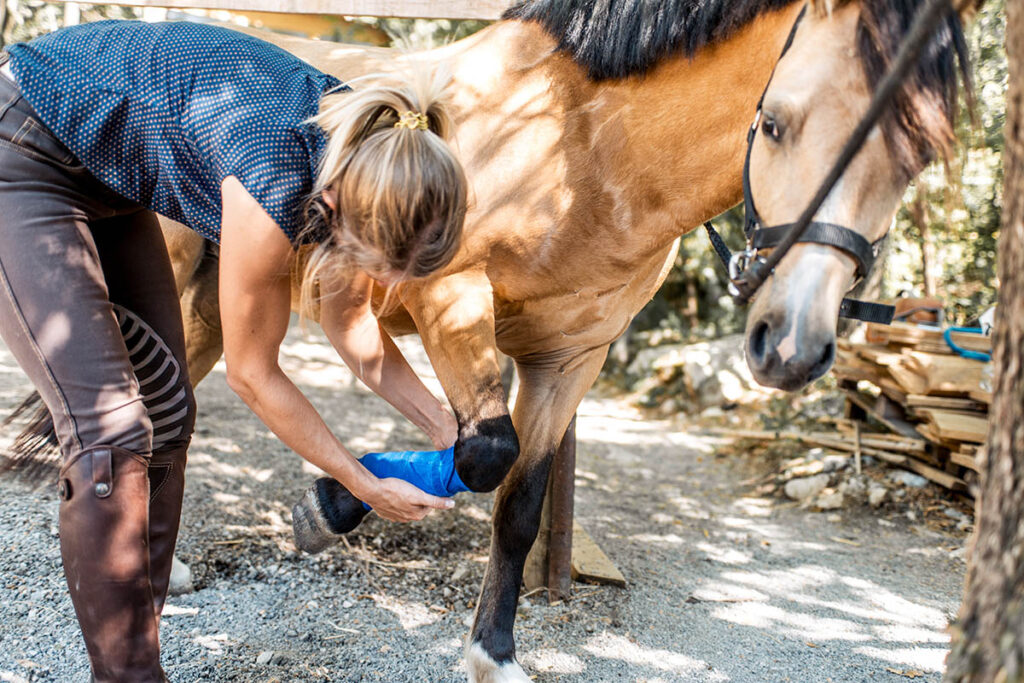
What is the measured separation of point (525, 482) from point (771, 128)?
1.21 meters

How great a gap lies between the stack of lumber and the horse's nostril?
2.70m

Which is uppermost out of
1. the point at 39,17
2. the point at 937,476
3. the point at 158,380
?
the point at 39,17

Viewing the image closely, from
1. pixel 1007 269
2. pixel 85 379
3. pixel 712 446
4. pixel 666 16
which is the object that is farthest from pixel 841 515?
pixel 85 379

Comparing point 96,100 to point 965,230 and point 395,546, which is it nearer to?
point 395,546


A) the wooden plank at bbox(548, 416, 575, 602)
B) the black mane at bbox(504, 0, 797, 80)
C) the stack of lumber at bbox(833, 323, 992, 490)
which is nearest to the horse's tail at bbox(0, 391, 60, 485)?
the wooden plank at bbox(548, 416, 575, 602)

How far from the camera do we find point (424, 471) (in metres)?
2.09

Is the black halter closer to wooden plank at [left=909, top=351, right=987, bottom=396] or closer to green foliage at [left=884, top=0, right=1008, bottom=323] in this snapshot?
green foliage at [left=884, top=0, right=1008, bottom=323]

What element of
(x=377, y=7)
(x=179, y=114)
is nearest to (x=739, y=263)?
(x=179, y=114)

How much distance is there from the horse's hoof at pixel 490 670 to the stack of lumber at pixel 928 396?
260 cm

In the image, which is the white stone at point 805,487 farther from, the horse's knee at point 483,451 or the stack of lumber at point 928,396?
the horse's knee at point 483,451

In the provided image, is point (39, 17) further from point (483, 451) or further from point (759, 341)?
point (759, 341)

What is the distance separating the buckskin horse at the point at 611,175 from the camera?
157cm

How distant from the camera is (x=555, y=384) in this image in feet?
8.01

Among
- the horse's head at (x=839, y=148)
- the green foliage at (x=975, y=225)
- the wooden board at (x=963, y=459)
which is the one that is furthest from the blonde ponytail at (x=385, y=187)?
the wooden board at (x=963, y=459)
